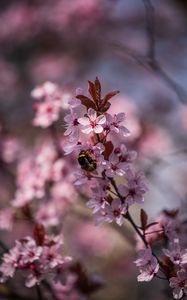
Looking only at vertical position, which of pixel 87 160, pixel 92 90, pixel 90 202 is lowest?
pixel 90 202

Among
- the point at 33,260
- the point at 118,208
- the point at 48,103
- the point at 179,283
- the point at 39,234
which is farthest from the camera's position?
the point at 48,103

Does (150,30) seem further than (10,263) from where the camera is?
Yes

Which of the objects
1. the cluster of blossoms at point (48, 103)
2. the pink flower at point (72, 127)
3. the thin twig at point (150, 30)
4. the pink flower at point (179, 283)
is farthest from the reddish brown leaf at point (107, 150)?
the thin twig at point (150, 30)

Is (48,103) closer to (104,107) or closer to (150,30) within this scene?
(150,30)

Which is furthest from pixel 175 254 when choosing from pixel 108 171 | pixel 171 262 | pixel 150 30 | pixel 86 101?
pixel 150 30

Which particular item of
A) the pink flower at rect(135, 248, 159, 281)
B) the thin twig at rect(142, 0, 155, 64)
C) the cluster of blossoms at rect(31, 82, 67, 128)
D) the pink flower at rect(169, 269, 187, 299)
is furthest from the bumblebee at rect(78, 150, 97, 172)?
the thin twig at rect(142, 0, 155, 64)

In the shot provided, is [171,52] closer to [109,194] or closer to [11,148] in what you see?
[11,148]

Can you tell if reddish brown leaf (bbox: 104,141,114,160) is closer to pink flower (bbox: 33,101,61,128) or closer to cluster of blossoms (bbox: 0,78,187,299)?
cluster of blossoms (bbox: 0,78,187,299)

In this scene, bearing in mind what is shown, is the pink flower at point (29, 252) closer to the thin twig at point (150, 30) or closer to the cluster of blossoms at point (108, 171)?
the cluster of blossoms at point (108, 171)
